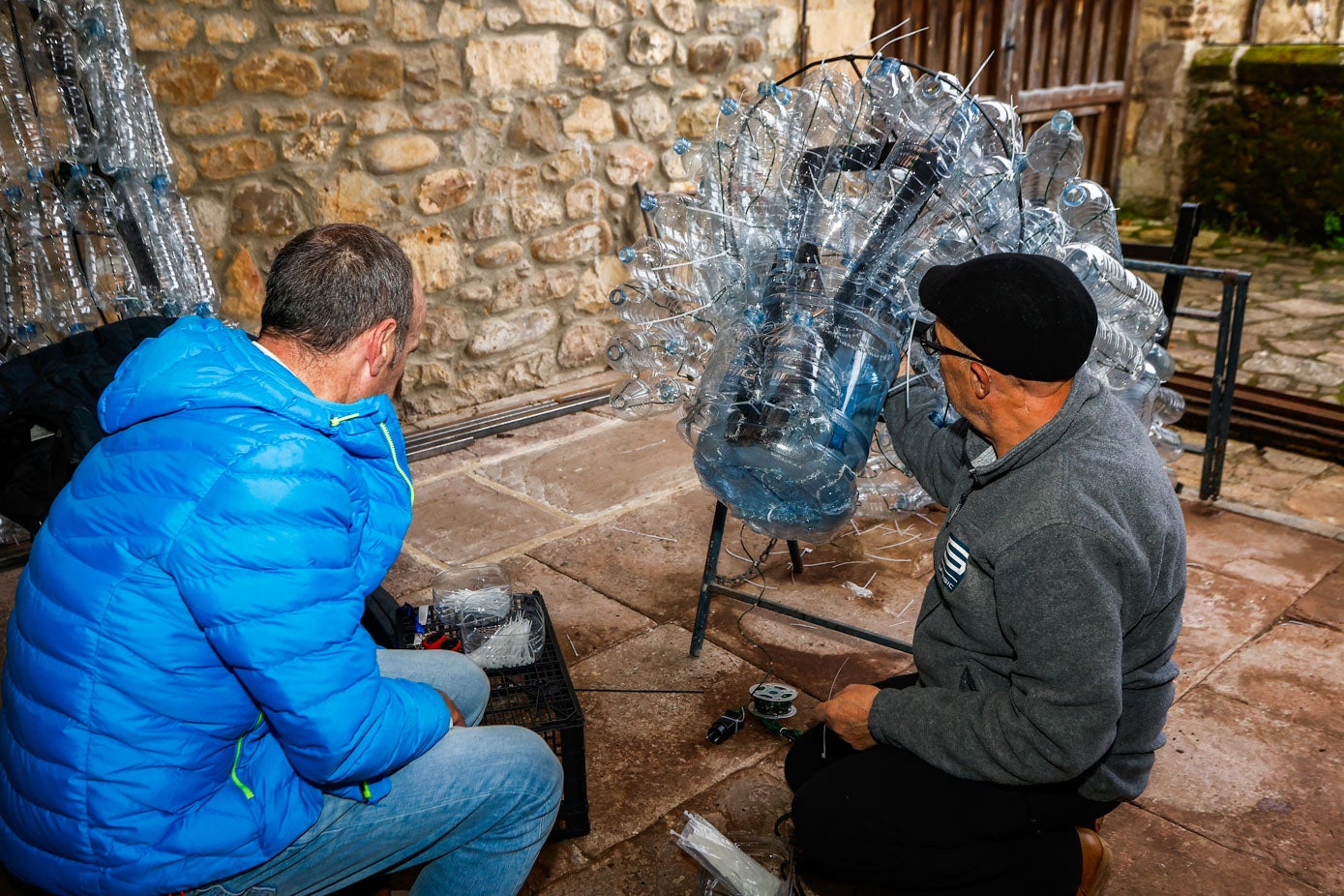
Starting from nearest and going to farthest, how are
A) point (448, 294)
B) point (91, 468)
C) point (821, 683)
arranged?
point (91, 468), point (821, 683), point (448, 294)

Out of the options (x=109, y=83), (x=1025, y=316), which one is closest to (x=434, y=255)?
(x=109, y=83)

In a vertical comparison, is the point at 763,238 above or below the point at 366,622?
above

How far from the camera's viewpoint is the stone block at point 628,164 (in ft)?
18.5

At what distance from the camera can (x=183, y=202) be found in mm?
3996

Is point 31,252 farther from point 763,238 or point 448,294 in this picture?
point 763,238

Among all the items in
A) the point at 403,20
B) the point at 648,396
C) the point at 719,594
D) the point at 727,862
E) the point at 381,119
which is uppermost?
the point at 403,20

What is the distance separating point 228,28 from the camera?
4199 mm

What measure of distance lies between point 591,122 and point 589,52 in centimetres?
34

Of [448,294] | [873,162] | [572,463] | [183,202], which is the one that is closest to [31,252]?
[183,202]

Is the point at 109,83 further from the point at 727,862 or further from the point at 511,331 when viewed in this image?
the point at 727,862

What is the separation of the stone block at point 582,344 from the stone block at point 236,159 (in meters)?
1.82

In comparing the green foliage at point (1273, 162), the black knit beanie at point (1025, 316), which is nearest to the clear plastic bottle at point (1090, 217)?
the black knit beanie at point (1025, 316)

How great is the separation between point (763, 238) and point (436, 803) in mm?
1483

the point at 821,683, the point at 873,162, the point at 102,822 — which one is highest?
the point at 873,162
